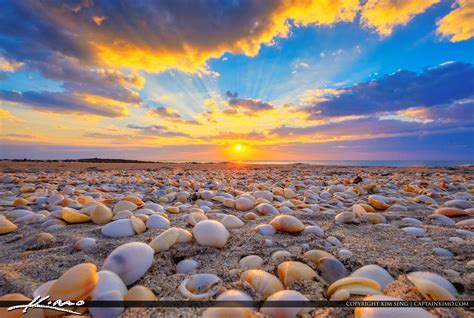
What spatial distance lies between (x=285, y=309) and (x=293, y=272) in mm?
246

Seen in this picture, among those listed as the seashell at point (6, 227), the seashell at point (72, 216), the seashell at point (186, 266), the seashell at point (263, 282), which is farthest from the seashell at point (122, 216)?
the seashell at point (263, 282)

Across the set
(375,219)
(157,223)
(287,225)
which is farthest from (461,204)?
(157,223)

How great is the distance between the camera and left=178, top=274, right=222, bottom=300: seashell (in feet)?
3.25

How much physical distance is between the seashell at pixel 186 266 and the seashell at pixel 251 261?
0.81ft

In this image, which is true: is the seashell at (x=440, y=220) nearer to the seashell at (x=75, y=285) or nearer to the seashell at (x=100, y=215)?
the seashell at (x=75, y=285)

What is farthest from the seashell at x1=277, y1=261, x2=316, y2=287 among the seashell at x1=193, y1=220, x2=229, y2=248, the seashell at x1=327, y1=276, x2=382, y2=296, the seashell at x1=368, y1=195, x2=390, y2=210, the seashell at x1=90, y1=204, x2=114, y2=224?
the seashell at x1=368, y1=195, x2=390, y2=210

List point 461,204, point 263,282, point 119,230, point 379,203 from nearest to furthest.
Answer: point 263,282, point 119,230, point 461,204, point 379,203

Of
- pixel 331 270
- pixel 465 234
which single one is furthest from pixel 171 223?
pixel 465 234

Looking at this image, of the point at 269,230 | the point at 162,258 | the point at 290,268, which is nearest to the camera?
the point at 290,268

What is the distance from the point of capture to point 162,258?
4.39ft

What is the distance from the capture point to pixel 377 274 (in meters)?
1.12

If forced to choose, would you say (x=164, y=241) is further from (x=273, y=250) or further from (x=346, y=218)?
(x=346, y=218)

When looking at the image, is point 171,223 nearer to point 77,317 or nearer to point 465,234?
point 77,317

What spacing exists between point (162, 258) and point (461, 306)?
1.34 metres
